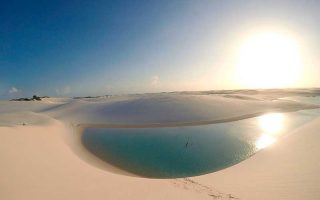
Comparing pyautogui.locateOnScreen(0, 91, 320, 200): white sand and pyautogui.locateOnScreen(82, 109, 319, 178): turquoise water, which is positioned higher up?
pyautogui.locateOnScreen(0, 91, 320, 200): white sand

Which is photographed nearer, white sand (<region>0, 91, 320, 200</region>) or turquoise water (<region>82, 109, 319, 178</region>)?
white sand (<region>0, 91, 320, 200</region>)

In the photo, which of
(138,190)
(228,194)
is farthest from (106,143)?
(228,194)

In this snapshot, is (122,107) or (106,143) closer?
(106,143)

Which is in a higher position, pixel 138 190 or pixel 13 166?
pixel 13 166

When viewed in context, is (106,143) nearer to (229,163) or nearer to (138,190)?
(229,163)

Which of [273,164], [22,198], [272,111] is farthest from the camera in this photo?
[272,111]

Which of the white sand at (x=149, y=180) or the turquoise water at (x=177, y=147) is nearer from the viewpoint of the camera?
the white sand at (x=149, y=180)

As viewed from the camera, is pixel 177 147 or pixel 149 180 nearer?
pixel 149 180

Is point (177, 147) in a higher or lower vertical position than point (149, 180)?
lower
